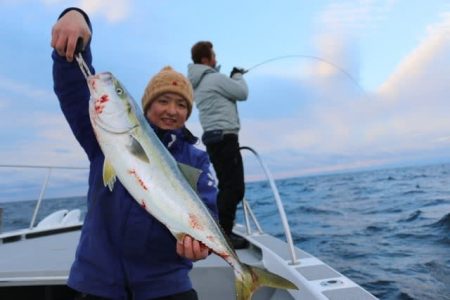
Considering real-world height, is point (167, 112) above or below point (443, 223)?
above

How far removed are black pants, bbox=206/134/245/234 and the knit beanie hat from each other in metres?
2.34

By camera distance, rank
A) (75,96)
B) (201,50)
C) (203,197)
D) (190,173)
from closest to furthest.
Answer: (190,173) < (75,96) < (203,197) < (201,50)

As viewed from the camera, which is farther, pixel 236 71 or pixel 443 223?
pixel 443 223

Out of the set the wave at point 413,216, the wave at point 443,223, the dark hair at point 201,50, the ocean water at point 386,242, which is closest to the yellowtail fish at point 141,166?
the dark hair at point 201,50

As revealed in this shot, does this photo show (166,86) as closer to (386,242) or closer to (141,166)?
(141,166)

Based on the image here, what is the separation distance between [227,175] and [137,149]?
3.12m

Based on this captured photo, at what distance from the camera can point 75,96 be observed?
219cm

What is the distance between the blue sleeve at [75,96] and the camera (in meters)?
2.09

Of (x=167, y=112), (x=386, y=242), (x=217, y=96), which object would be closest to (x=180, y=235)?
(x=167, y=112)

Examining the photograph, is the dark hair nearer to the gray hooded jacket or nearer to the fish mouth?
the gray hooded jacket

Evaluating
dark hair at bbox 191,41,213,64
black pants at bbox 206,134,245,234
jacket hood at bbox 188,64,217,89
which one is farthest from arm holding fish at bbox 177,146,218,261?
dark hair at bbox 191,41,213,64

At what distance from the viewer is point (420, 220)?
9.33 m

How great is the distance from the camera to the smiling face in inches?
97.0

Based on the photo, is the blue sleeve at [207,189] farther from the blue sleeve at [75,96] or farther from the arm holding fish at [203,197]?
the blue sleeve at [75,96]
